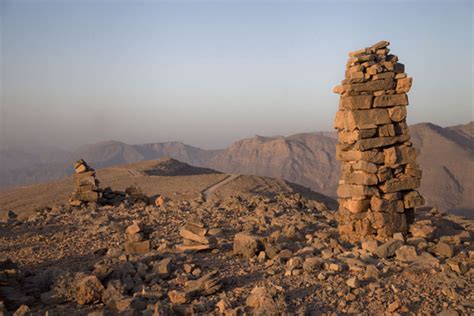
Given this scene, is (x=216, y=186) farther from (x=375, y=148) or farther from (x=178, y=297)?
(x=178, y=297)

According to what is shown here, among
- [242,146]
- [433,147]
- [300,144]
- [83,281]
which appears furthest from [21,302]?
[242,146]

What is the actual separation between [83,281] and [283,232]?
4.91 meters

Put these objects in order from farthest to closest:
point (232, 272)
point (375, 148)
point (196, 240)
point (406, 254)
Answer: point (375, 148), point (196, 240), point (406, 254), point (232, 272)

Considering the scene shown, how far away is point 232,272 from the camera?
739cm

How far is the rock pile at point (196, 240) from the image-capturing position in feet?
28.5

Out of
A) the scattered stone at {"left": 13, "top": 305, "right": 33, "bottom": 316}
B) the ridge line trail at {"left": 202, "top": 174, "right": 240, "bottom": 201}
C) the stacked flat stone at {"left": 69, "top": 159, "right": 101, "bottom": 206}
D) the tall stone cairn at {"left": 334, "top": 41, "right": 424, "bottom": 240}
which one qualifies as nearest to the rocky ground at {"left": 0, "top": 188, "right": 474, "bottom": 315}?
the scattered stone at {"left": 13, "top": 305, "right": 33, "bottom": 316}

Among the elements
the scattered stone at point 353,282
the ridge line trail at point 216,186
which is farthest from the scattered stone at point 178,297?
the ridge line trail at point 216,186

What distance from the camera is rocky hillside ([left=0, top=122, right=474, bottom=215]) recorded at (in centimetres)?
6284

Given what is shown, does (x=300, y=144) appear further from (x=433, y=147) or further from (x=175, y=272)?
(x=175, y=272)

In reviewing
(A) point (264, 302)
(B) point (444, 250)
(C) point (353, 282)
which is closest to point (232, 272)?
(A) point (264, 302)

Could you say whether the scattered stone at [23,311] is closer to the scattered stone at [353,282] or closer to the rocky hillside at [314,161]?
the scattered stone at [353,282]

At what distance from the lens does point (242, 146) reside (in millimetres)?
112438

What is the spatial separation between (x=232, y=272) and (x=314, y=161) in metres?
89.6

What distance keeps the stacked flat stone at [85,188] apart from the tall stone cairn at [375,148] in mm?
10357
